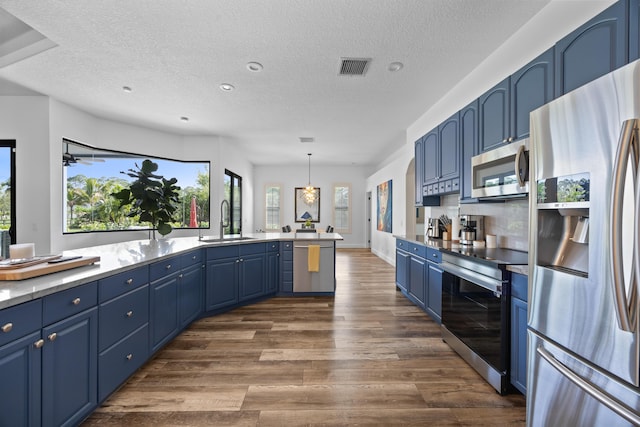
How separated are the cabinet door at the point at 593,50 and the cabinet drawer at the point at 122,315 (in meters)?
3.18

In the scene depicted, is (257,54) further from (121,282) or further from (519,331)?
(519,331)

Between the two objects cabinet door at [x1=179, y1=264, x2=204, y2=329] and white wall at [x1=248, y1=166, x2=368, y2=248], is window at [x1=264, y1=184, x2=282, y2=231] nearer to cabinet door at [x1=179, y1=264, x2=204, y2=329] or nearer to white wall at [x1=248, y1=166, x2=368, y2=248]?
white wall at [x1=248, y1=166, x2=368, y2=248]

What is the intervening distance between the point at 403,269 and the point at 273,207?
6.40 m

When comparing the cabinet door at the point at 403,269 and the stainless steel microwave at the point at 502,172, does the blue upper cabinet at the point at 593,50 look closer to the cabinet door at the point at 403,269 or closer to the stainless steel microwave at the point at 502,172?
the stainless steel microwave at the point at 502,172

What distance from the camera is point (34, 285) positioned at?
1.43 metres

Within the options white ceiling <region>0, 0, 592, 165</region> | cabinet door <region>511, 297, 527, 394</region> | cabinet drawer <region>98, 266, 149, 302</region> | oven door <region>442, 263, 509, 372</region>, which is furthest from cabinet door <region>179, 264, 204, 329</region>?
cabinet door <region>511, 297, 527, 394</region>

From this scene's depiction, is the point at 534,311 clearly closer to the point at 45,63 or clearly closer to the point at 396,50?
the point at 396,50

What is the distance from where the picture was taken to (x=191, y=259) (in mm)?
3057

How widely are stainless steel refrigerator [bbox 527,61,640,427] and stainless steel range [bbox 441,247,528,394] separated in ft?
1.42

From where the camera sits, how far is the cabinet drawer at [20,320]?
3.94ft

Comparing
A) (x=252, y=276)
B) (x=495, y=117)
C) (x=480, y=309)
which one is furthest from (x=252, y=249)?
(x=495, y=117)

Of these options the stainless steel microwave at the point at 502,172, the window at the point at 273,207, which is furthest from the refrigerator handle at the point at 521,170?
the window at the point at 273,207

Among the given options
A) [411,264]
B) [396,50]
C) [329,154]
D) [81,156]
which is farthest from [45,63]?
[329,154]

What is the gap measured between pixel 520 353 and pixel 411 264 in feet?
6.33
